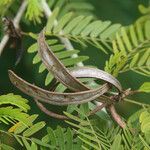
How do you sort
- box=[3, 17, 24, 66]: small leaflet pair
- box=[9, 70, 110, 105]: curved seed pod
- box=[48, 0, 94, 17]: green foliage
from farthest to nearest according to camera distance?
box=[48, 0, 94, 17]: green foliage < box=[3, 17, 24, 66]: small leaflet pair < box=[9, 70, 110, 105]: curved seed pod

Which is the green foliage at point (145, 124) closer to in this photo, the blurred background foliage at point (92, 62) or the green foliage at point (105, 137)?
the green foliage at point (105, 137)

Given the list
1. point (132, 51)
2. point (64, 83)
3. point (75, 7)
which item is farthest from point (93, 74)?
point (75, 7)

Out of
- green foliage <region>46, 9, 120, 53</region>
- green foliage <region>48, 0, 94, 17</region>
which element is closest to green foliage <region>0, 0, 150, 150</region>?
green foliage <region>46, 9, 120, 53</region>

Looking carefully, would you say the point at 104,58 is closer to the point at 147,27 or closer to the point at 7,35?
the point at 147,27

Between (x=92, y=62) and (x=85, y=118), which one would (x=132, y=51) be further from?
(x=92, y=62)

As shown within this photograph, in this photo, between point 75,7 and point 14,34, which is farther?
point 75,7

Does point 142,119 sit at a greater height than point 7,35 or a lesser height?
lesser

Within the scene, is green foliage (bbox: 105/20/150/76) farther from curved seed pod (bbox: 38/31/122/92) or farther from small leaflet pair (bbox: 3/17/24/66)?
small leaflet pair (bbox: 3/17/24/66)

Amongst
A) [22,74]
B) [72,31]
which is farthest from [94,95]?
[22,74]

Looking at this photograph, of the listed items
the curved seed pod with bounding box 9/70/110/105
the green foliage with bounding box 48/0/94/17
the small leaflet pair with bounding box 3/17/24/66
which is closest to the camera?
the curved seed pod with bounding box 9/70/110/105
